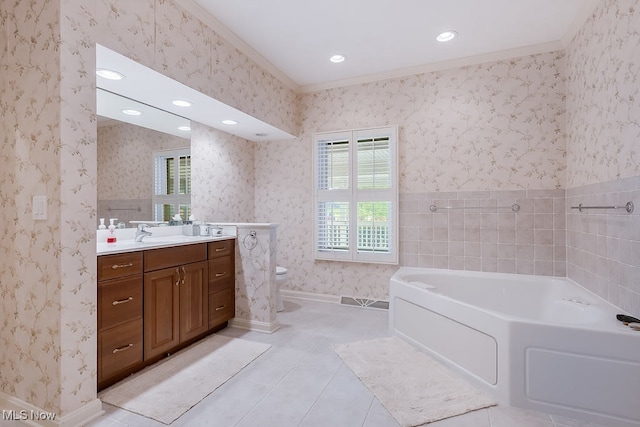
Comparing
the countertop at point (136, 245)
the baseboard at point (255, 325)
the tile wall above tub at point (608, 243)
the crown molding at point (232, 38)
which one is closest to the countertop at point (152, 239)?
the countertop at point (136, 245)

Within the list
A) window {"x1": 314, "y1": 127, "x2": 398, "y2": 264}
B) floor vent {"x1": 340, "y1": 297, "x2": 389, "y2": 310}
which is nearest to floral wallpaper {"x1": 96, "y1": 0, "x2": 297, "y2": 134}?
window {"x1": 314, "y1": 127, "x2": 398, "y2": 264}

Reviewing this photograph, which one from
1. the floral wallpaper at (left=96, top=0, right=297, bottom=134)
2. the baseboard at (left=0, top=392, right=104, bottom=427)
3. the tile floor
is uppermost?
the floral wallpaper at (left=96, top=0, right=297, bottom=134)

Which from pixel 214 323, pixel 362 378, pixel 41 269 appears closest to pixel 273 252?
pixel 214 323

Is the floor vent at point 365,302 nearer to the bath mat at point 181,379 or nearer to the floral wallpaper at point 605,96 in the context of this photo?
the bath mat at point 181,379

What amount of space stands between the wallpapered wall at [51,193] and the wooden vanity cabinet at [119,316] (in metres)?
0.13

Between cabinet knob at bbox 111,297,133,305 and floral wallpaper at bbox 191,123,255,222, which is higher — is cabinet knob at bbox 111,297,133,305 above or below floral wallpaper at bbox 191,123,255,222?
below

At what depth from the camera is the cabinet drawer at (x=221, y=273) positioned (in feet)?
8.99

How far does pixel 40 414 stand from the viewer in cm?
161

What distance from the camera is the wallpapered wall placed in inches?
61.9

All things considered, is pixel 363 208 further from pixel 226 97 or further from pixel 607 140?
pixel 607 140

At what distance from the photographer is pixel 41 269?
1.62 metres

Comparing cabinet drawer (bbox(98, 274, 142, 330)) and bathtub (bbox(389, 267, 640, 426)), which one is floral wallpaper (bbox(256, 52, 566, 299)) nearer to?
bathtub (bbox(389, 267, 640, 426))

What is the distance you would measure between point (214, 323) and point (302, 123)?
252 cm

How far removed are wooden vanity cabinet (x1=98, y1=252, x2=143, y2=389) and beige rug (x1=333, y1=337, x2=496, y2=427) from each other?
4.80 feet
